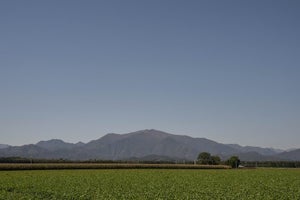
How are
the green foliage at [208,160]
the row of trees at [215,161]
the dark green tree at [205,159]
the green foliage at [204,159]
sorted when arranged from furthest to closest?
the green foliage at [204,159], the dark green tree at [205,159], the green foliage at [208,160], the row of trees at [215,161]

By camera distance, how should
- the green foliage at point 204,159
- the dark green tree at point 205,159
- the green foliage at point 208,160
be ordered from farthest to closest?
1. the green foliage at point 204,159
2. the dark green tree at point 205,159
3. the green foliage at point 208,160

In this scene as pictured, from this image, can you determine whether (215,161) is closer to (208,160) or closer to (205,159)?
(208,160)

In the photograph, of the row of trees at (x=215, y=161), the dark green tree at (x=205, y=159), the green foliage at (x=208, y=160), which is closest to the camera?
the row of trees at (x=215, y=161)

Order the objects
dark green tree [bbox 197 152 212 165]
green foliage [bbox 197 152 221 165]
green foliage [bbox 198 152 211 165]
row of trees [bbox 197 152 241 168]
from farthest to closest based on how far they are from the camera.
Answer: green foliage [bbox 198 152 211 165], dark green tree [bbox 197 152 212 165], green foliage [bbox 197 152 221 165], row of trees [bbox 197 152 241 168]

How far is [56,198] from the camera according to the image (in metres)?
30.4

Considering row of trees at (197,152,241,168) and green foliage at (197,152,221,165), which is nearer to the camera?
row of trees at (197,152,241,168)

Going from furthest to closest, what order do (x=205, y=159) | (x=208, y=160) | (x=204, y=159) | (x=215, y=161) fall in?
1. (x=204, y=159)
2. (x=205, y=159)
3. (x=215, y=161)
4. (x=208, y=160)

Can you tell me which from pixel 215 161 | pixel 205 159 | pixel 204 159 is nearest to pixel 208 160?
pixel 205 159

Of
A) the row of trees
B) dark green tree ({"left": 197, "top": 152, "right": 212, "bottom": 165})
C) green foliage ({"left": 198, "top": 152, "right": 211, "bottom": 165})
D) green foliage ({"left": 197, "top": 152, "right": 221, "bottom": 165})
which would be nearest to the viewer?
the row of trees

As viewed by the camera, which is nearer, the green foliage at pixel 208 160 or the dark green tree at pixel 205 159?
the green foliage at pixel 208 160

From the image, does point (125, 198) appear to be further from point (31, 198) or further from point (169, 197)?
point (31, 198)

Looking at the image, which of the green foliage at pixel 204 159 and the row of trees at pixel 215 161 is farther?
the green foliage at pixel 204 159

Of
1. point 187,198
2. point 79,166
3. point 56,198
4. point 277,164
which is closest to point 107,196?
point 56,198

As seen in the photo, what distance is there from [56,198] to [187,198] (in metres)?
9.82
